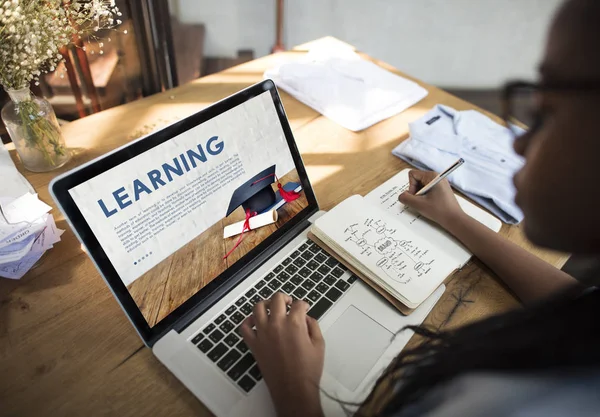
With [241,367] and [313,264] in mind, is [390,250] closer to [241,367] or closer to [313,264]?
[313,264]

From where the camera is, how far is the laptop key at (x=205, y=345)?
603mm

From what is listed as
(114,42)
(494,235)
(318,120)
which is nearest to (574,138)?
(494,235)

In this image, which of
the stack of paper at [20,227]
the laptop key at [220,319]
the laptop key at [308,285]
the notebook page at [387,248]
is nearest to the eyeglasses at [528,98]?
the notebook page at [387,248]

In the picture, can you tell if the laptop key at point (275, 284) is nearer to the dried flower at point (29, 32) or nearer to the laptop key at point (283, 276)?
the laptop key at point (283, 276)

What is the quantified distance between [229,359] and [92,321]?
0.78ft

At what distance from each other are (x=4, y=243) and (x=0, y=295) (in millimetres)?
86

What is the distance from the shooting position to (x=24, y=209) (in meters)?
0.73

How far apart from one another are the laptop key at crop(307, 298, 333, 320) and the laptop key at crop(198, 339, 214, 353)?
160mm

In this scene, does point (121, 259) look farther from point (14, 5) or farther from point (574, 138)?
point (574, 138)

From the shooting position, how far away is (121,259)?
1.91 ft

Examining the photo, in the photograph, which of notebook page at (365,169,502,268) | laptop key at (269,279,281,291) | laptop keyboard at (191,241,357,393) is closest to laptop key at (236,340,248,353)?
laptop keyboard at (191,241,357,393)

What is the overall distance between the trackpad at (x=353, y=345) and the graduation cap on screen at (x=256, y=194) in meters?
0.25

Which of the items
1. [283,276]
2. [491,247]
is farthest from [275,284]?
[491,247]

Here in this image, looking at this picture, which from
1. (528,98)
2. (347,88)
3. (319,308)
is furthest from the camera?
(347,88)
